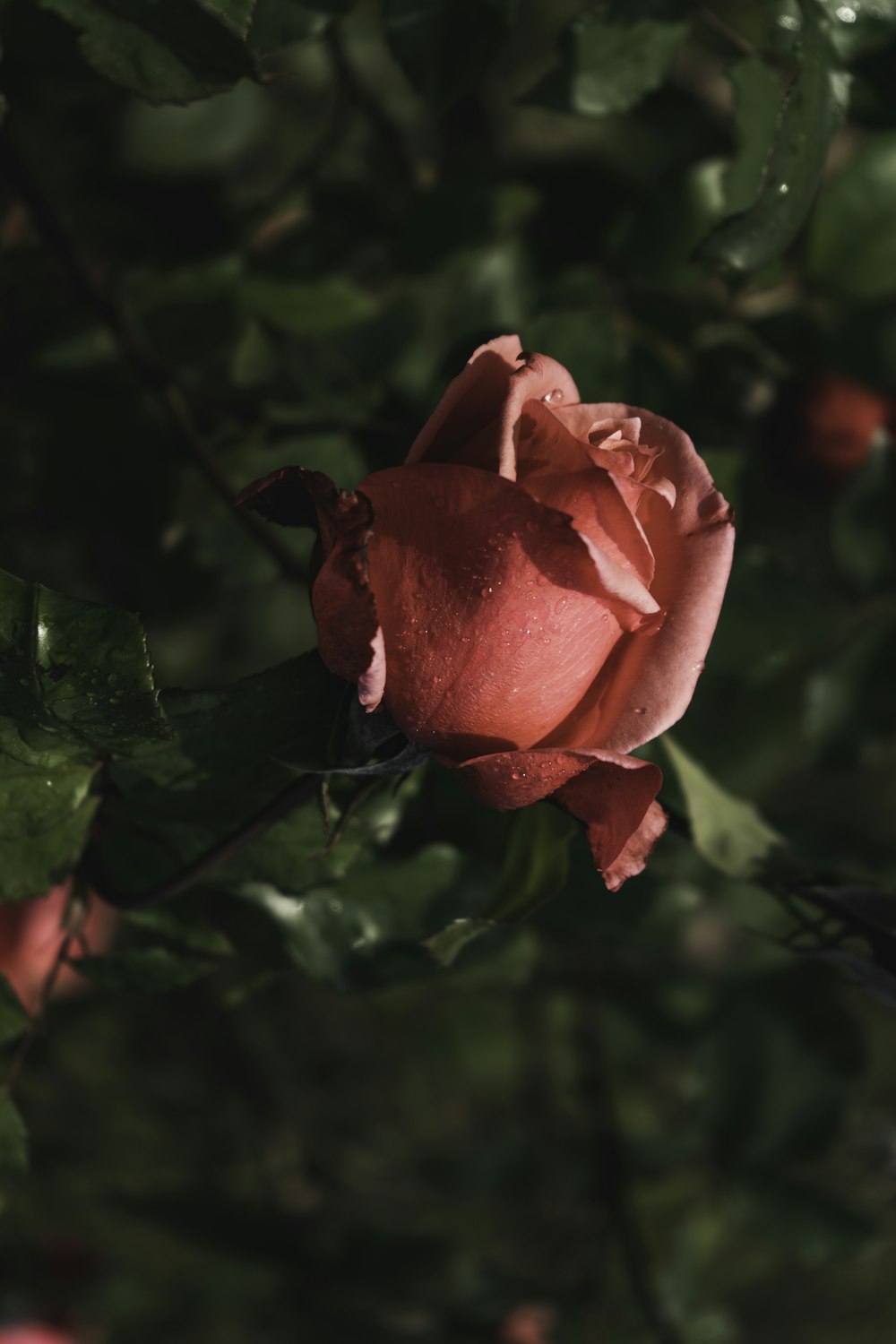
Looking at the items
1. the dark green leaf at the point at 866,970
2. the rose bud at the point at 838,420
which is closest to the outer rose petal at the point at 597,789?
the dark green leaf at the point at 866,970

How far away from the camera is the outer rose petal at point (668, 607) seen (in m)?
0.32

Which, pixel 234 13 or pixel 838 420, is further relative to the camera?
pixel 838 420

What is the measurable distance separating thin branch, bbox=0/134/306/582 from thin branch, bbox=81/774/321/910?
0.46 ft

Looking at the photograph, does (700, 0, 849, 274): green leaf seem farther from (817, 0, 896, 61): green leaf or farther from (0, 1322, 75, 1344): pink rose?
(0, 1322, 75, 1344): pink rose

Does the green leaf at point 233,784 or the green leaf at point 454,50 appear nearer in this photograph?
the green leaf at point 233,784

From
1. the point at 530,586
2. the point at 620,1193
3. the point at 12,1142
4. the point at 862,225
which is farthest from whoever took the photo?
the point at 620,1193

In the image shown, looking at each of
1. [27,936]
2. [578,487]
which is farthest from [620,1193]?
[578,487]

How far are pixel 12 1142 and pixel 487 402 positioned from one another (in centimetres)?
30

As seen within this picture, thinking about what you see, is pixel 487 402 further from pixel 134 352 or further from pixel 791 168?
pixel 134 352

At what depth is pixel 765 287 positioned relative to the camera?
0.53m

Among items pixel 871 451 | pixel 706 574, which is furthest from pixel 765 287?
pixel 706 574

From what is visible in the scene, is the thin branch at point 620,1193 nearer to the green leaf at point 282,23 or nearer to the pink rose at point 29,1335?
the pink rose at point 29,1335

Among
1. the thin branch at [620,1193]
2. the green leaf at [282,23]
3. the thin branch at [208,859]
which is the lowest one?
the thin branch at [620,1193]

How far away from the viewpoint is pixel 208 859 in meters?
0.40
